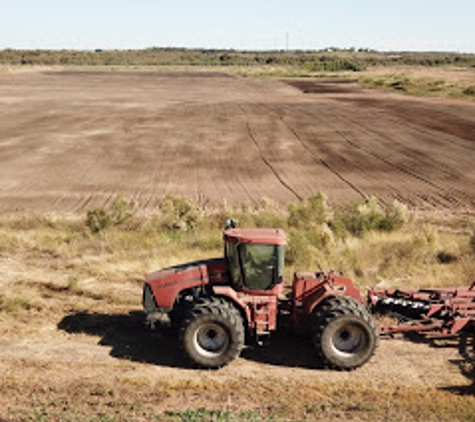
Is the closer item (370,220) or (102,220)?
(102,220)

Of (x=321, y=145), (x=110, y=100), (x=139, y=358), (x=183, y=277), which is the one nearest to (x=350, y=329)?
(x=183, y=277)

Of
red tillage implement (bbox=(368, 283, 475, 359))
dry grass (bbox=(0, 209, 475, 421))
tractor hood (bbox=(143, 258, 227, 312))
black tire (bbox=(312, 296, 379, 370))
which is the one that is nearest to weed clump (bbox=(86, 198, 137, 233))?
dry grass (bbox=(0, 209, 475, 421))

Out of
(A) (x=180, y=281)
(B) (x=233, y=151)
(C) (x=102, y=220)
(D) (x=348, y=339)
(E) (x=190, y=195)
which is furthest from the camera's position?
(B) (x=233, y=151)

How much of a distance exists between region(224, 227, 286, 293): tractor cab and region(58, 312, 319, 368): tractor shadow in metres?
1.24

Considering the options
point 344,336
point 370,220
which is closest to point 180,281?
point 344,336

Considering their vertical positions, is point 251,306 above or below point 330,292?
below

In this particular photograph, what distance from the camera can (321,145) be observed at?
36875mm

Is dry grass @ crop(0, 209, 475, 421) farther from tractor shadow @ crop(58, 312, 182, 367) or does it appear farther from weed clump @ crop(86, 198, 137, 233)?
weed clump @ crop(86, 198, 137, 233)

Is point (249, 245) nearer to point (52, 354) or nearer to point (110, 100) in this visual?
point (52, 354)

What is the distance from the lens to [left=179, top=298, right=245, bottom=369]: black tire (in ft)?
31.9

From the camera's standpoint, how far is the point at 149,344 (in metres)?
10.9

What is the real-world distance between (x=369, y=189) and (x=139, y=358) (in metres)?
18.3

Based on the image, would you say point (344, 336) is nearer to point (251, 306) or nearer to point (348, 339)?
point (348, 339)

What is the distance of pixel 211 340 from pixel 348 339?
2225mm
